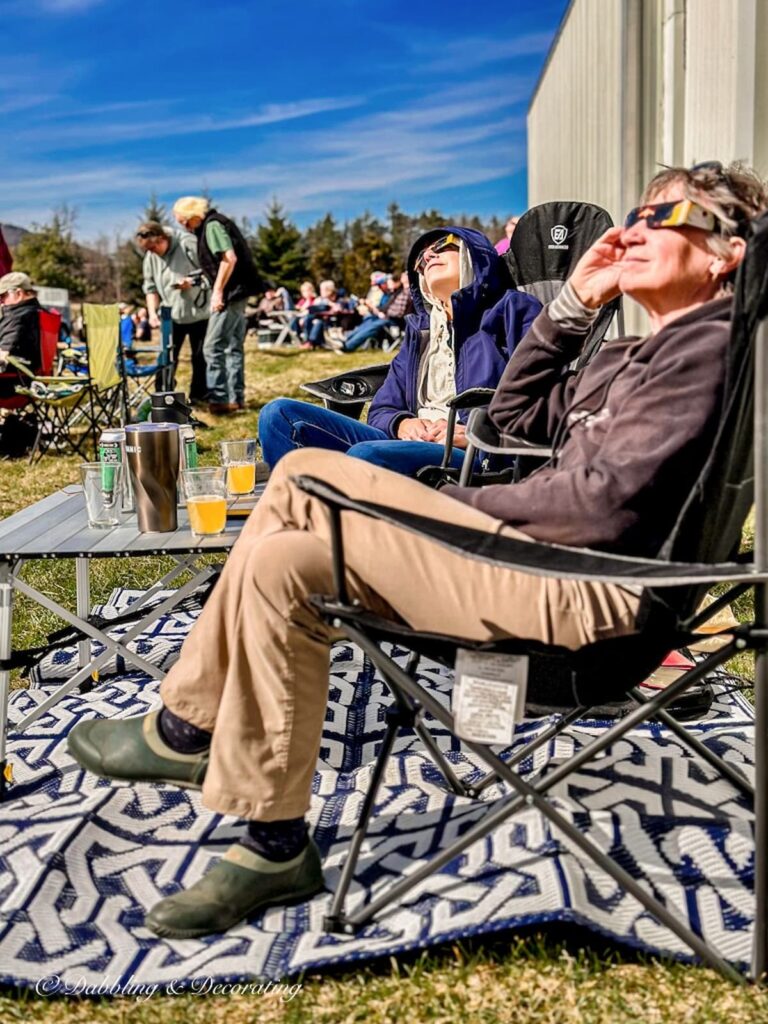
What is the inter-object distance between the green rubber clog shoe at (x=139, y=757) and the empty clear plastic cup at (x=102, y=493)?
0.64 meters

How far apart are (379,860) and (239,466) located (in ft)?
3.50

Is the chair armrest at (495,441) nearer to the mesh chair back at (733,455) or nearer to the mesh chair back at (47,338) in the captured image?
the mesh chair back at (733,455)

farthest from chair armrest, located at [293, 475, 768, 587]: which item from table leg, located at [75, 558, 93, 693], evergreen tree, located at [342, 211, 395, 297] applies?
evergreen tree, located at [342, 211, 395, 297]

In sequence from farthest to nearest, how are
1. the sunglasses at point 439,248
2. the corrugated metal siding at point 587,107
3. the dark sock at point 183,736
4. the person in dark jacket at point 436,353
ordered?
the corrugated metal siding at point 587,107 → the sunglasses at point 439,248 → the person in dark jacket at point 436,353 → the dark sock at point 183,736

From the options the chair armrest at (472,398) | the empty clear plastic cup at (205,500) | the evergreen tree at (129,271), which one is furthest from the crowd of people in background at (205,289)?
the evergreen tree at (129,271)

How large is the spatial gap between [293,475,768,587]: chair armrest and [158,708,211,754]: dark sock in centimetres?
53

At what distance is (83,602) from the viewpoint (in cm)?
293

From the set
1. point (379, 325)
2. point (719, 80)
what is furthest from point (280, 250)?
point (719, 80)

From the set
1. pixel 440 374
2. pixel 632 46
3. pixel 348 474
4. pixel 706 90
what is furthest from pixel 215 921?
pixel 632 46

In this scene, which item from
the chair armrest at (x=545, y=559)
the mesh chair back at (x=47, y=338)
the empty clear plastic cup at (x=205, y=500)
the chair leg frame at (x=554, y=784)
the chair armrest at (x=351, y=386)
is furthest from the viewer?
the mesh chair back at (x=47, y=338)

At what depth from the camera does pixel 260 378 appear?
1256 centimetres

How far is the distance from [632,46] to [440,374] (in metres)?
4.73

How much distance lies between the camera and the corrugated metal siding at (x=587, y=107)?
24.8 ft

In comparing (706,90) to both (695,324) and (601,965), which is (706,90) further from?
(601,965)
